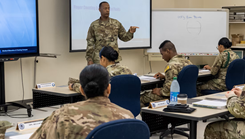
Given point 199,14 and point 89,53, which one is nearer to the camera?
point 89,53

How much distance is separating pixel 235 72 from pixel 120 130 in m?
3.56

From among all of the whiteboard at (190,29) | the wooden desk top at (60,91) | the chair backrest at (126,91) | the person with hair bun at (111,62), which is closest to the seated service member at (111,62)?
the person with hair bun at (111,62)

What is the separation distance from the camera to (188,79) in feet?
12.0

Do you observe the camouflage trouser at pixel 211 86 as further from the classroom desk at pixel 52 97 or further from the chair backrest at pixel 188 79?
the classroom desk at pixel 52 97

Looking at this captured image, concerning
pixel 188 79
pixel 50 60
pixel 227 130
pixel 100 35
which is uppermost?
pixel 100 35

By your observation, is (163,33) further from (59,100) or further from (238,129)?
(238,129)

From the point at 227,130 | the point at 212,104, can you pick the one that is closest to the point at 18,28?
the point at 212,104

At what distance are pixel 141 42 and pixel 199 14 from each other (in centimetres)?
146

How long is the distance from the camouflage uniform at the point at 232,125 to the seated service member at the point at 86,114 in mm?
1113

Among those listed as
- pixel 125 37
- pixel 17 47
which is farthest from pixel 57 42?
pixel 125 37

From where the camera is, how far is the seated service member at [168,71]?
359cm

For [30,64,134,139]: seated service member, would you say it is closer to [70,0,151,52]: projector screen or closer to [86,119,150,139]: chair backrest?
[86,119,150,139]: chair backrest

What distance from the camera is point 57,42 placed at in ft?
19.2

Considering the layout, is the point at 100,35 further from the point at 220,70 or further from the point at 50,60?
the point at 220,70
